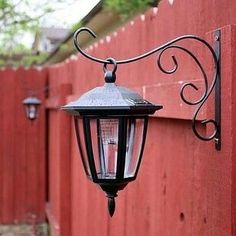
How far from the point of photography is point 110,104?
1492 mm

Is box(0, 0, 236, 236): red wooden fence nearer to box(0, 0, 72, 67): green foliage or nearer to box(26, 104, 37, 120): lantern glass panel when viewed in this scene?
box(26, 104, 37, 120): lantern glass panel

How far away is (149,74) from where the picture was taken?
8.32 ft

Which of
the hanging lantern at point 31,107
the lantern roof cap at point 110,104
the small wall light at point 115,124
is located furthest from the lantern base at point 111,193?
the hanging lantern at point 31,107

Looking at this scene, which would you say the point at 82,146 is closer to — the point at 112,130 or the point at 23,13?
the point at 112,130

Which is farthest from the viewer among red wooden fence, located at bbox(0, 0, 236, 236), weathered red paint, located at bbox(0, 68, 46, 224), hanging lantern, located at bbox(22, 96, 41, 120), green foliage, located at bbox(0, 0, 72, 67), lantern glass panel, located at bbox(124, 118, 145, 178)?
green foliage, located at bbox(0, 0, 72, 67)

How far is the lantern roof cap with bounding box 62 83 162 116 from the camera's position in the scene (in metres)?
1.49

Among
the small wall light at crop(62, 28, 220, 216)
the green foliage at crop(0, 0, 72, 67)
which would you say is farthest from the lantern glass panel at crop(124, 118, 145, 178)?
the green foliage at crop(0, 0, 72, 67)

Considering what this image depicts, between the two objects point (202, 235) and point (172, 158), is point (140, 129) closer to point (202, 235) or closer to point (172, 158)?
point (202, 235)

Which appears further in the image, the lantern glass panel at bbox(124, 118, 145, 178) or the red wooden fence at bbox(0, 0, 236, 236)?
the lantern glass panel at bbox(124, 118, 145, 178)

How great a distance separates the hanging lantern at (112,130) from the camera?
1510mm

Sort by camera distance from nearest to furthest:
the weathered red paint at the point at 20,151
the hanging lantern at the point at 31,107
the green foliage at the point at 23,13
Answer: the hanging lantern at the point at 31,107
the weathered red paint at the point at 20,151
the green foliage at the point at 23,13

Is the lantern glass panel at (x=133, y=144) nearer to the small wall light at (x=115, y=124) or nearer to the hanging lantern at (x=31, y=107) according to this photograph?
the small wall light at (x=115, y=124)

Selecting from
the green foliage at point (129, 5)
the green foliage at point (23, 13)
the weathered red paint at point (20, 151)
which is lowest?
the weathered red paint at point (20, 151)

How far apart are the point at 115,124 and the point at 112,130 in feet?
0.12
